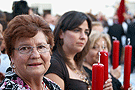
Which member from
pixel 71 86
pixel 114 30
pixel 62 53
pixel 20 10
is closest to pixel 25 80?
pixel 71 86

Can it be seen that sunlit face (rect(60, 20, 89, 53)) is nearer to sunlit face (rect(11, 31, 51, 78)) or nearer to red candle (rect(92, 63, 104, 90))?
sunlit face (rect(11, 31, 51, 78))

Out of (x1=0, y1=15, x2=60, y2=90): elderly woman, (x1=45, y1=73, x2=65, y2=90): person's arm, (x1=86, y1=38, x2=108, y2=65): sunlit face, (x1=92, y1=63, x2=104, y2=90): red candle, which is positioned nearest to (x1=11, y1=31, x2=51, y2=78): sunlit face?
(x1=0, y1=15, x2=60, y2=90): elderly woman

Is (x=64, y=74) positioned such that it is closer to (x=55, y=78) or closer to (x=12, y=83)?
(x=55, y=78)

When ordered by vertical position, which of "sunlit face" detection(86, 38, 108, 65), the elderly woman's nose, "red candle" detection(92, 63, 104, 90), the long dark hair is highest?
the long dark hair

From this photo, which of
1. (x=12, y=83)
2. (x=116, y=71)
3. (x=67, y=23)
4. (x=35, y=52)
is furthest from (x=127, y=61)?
(x=12, y=83)

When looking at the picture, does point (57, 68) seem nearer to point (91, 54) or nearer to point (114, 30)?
point (91, 54)

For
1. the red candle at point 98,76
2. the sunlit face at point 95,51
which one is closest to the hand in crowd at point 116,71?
the sunlit face at point 95,51

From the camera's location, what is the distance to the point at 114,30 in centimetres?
522

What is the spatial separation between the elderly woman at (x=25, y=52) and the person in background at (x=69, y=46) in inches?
18.4

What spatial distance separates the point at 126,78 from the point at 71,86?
47cm

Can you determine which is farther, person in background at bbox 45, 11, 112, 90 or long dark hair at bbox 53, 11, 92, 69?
long dark hair at bbox 53, 11, 92, 69

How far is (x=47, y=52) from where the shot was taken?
1.15 metres

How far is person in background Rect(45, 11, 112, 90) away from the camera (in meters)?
1.63

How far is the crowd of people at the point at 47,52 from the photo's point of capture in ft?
3.51
